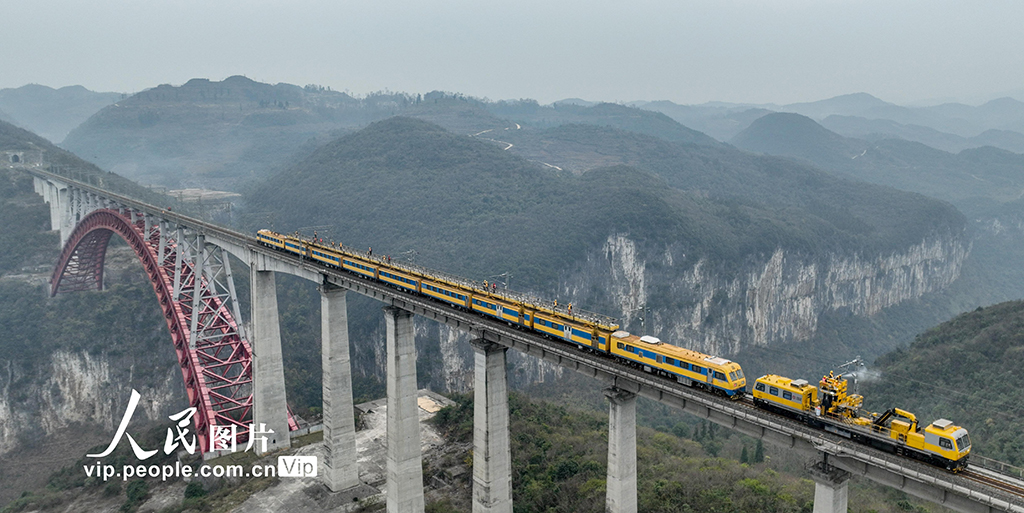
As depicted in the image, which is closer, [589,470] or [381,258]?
[589,470]

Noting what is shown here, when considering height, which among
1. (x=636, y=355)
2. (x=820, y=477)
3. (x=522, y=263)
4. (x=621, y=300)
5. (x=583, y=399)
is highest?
(x=636, y=355)

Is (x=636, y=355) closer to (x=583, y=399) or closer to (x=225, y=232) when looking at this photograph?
(x=225, y=232)

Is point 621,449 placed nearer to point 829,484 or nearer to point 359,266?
point 829,484

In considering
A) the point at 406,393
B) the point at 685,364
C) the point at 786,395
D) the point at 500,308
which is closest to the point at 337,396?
the point at 406,393

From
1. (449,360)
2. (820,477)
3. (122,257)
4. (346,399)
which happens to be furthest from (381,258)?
(122,257)

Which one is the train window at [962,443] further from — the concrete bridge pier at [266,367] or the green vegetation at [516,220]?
the green vegetation at [516,220]

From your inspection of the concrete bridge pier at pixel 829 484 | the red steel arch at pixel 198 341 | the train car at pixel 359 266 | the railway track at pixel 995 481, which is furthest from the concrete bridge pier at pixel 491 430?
the red steel arch at pixel 198 341

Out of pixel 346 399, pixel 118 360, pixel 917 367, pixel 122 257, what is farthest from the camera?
pixel 122 257
